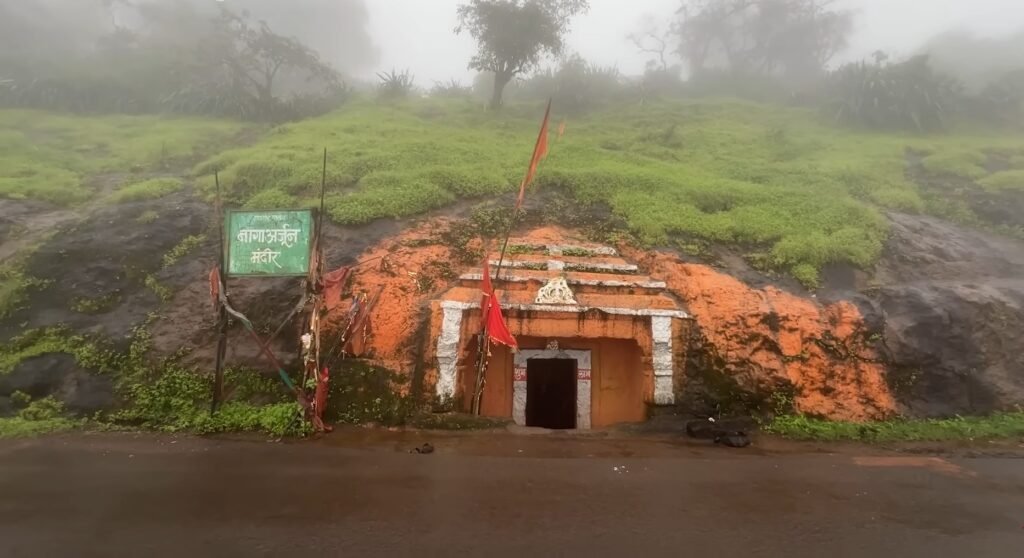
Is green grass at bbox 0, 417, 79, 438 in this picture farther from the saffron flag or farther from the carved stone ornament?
the carved stone ornament

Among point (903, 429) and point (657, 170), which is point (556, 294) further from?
point (657, 170)

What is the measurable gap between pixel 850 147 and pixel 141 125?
22582mm

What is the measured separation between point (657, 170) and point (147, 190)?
1188 cm

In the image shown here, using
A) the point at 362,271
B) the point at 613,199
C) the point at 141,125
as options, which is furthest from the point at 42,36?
the point at 613,199

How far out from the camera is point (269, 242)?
7.96 m

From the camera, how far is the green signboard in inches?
312

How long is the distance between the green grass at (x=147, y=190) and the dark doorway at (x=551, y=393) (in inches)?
367

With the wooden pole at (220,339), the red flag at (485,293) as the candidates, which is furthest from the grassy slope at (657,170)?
the red flag at (485,293)

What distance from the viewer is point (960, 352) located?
30.0ft

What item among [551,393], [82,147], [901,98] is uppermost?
[901,98]

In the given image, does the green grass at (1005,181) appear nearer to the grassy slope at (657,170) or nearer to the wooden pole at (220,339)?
the grassy slope at (657,170)

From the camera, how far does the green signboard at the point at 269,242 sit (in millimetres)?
7926

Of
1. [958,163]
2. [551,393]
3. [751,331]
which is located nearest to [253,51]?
[551,393]

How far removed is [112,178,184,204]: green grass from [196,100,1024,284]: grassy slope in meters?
1.03
